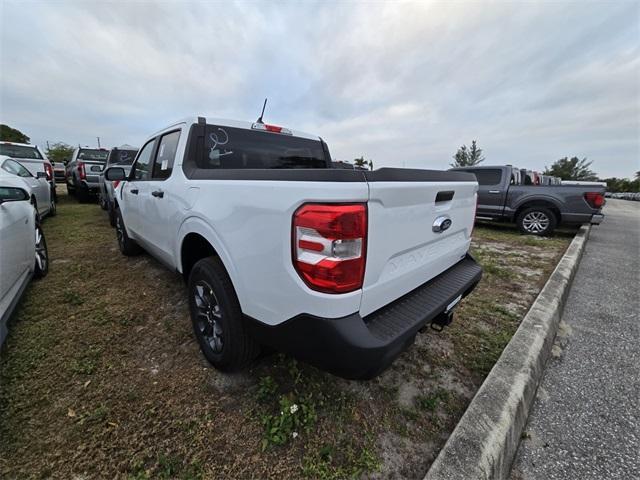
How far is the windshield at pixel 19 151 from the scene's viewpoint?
7953mm

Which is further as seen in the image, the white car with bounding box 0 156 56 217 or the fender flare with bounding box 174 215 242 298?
the white car with bounding box 0 156 56 217

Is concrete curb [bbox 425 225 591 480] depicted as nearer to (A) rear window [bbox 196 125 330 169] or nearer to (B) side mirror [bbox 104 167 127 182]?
(A) rear window [bbox 196 125 330 169]

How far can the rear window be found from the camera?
7.90 ft

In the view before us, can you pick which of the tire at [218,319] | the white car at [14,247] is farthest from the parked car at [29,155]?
the tire at [218,319]

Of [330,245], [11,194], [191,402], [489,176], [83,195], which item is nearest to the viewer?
[330,245]

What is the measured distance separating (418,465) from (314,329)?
0.94 m

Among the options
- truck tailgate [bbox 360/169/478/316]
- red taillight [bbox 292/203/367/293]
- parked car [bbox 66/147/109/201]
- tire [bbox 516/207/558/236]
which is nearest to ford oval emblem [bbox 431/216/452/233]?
truck tailgate [bbox 360/169/478/316]

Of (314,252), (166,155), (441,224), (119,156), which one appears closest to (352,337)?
(314,252)

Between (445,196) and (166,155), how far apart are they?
2547mm

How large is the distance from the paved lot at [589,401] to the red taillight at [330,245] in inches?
55.1

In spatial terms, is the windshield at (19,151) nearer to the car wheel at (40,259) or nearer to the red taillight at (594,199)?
the car wheel at (40,259)

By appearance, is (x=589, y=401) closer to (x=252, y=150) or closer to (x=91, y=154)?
(x=252, y=150)

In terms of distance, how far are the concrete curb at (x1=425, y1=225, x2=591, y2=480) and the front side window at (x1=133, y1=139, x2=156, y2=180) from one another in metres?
3.50

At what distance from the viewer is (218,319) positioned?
201 cm
